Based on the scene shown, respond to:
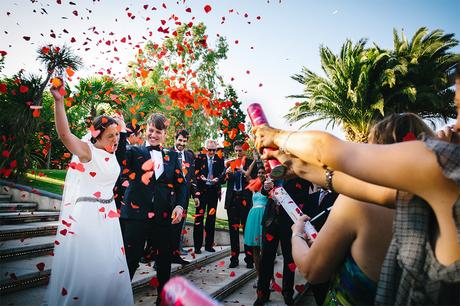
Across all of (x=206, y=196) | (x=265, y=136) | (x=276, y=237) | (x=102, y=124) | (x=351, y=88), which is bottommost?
(x=276, y=237)

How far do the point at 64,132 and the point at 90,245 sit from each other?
1.15 meters

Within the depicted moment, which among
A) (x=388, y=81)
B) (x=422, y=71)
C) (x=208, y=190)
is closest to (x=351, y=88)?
(x=388, y=81)

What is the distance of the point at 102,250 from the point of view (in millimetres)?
3189

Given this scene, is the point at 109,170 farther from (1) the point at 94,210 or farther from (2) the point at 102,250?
(2) the point at 102,250

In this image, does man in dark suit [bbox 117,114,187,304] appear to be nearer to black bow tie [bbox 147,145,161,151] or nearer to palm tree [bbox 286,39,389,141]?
black bow tie [bbox 147,145,161,151]

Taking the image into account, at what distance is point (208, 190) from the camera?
826 centimetres

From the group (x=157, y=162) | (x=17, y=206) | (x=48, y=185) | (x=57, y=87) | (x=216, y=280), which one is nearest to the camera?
(x=57, y=87)

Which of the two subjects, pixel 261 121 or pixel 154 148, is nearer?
pixel 261 121

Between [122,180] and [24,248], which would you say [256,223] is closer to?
[122,180]

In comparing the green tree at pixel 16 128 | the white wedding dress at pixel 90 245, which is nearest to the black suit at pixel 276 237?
the white wedding dress at pixel 90 245

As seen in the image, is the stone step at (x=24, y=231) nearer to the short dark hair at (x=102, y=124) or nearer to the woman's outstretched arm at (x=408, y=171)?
the short dark hair at (x=102, y=124)

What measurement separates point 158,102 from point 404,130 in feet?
122

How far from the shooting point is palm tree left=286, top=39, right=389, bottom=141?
1827cm

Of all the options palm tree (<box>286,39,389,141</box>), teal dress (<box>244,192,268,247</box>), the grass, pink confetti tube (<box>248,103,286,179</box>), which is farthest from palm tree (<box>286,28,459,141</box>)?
pink confetti tube (<box>248,103,286,179</box>)
